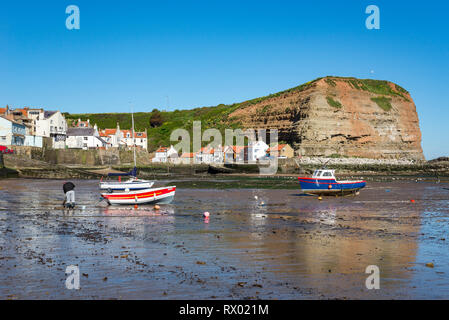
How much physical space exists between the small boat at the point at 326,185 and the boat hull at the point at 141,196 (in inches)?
533

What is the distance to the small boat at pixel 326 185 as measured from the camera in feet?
122

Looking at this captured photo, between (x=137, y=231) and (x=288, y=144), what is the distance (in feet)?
318

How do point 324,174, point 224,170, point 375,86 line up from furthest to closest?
point 375,86
point 224,170
point 324,174

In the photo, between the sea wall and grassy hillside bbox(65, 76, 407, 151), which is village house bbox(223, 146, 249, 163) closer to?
the sea wall

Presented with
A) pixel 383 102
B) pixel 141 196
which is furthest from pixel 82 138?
pixel 383 102

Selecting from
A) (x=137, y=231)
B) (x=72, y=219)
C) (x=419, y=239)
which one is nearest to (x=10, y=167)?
(x=72, y=219)

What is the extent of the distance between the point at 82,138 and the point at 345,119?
6758 centimetres

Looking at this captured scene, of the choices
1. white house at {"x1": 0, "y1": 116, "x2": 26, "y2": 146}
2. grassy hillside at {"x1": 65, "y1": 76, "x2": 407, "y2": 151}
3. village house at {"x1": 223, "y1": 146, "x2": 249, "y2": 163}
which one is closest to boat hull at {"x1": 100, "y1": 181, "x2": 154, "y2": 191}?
white house at {"x1": 0, "y1": 116, "x2": 26, "y2": 146}

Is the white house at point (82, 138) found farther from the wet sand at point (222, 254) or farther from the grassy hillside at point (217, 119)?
the wet sand at point (222, 254)

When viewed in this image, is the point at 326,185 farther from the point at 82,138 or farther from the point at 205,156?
the point at 205,156

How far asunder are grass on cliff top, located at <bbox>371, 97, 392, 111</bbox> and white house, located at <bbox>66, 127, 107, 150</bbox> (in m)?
77.5

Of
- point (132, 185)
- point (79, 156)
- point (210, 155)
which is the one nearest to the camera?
point (132, 185)

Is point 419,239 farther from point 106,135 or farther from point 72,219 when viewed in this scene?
point 106,135

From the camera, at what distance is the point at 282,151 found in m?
107
